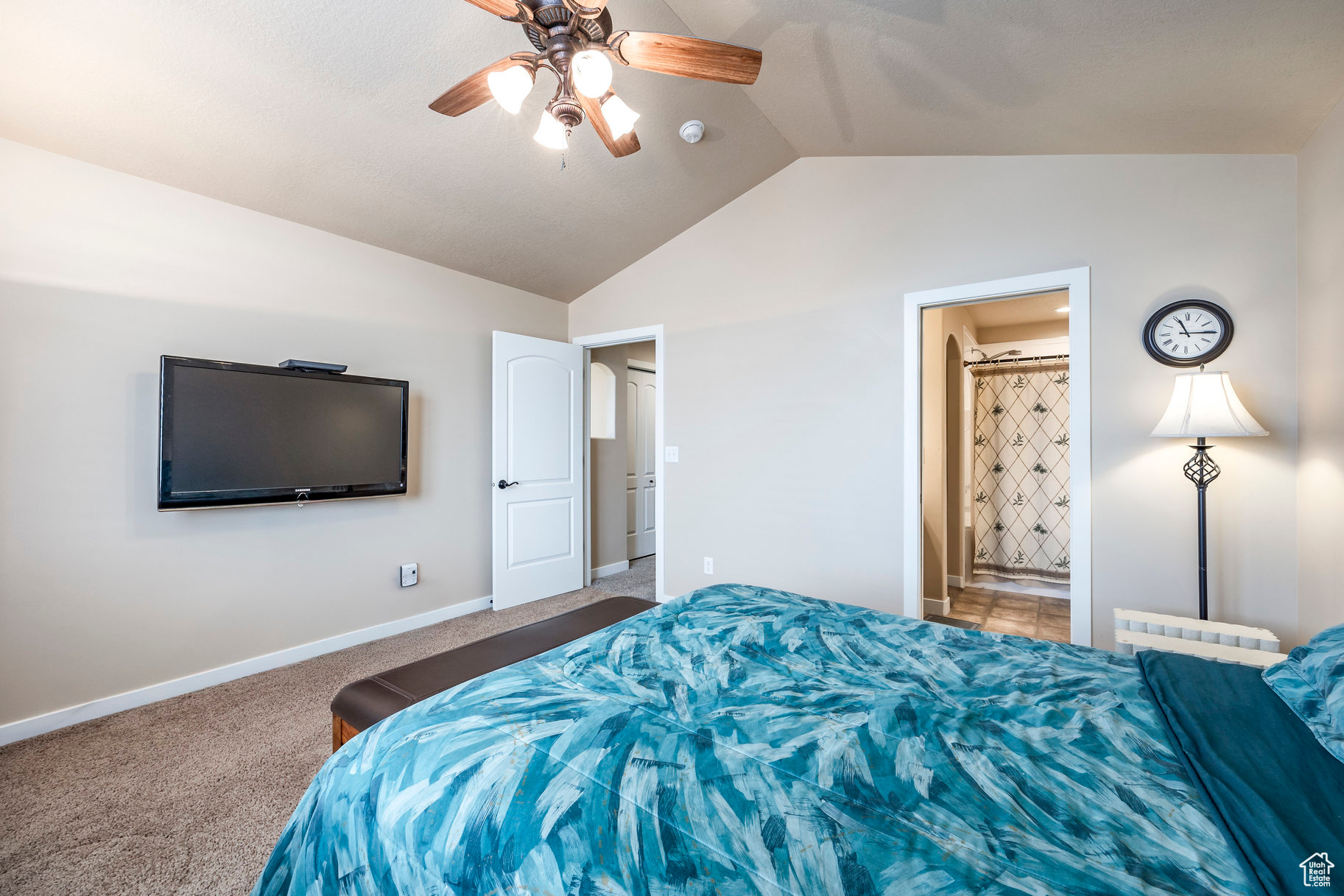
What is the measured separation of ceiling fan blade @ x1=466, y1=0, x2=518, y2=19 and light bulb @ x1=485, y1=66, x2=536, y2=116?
12 cm

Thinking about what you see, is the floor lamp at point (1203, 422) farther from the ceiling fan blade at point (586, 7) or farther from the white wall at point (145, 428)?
the white wall at point (145, 428)

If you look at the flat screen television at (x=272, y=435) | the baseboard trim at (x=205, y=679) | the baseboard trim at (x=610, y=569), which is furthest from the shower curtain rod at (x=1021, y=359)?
the baseboard trim at (x=205, y=679)

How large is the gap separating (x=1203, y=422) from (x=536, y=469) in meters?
3.58

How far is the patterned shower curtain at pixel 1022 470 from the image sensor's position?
4.65m

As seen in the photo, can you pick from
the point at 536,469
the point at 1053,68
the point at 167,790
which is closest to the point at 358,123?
the point at 536,469

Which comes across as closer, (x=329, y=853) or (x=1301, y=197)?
(x=329, y=853)

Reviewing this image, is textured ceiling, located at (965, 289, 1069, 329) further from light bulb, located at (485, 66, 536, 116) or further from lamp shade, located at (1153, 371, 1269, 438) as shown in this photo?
light bulb, located at (485, 66, 536, 116)

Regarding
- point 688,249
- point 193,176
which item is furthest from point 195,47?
point 688,249

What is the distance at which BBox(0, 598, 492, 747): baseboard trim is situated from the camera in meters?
2.20

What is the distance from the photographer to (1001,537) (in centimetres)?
492

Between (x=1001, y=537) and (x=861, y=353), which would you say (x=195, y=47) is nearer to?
(x=861, y=353)

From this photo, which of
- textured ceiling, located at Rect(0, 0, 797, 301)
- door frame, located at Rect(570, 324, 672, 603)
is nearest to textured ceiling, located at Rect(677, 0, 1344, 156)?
textured ceiling, located at Rect(0, 0, 797, 301)

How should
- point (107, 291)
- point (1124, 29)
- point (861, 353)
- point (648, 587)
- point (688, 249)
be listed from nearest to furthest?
point (1124, 29), point (107, 291), point (861, 353), point (688, 249), point (648, 587)

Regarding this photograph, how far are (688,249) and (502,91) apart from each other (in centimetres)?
228
